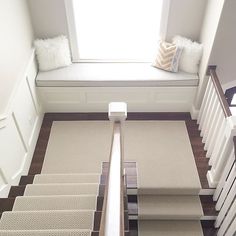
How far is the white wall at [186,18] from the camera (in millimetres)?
3350

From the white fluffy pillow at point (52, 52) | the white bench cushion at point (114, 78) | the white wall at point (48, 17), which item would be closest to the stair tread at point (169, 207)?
the white bench cushion at point (114, 78)

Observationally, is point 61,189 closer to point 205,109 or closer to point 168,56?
point 205,109

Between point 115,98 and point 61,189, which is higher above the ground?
point 115,98

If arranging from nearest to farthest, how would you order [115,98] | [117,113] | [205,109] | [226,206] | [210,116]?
[117,113], [226,206], [210,116], [205,109], [115,98]

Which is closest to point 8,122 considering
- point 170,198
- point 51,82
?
point 51,82

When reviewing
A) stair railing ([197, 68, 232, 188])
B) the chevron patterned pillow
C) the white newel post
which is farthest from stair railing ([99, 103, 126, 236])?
the chevron patterned pillow

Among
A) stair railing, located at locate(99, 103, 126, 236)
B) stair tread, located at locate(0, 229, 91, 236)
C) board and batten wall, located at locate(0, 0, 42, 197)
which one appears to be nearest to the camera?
stair railing, located at locate(99, 103, 126, 236)

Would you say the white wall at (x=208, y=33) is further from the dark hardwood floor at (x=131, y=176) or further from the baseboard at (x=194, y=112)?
the dark hardwood floor at (x=131, y=176)

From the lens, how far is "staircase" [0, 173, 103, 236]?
2.00 metres

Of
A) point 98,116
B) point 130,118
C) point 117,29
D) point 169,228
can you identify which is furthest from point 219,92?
point 98,116

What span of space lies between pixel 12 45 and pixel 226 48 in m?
2.31

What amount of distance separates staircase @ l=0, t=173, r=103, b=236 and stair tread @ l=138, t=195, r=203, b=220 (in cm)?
59

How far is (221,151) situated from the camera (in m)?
2.70

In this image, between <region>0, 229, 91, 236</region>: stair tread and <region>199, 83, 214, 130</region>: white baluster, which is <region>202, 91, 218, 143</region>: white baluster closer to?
<region>199, 83, 214, 130</region>: white baluster
